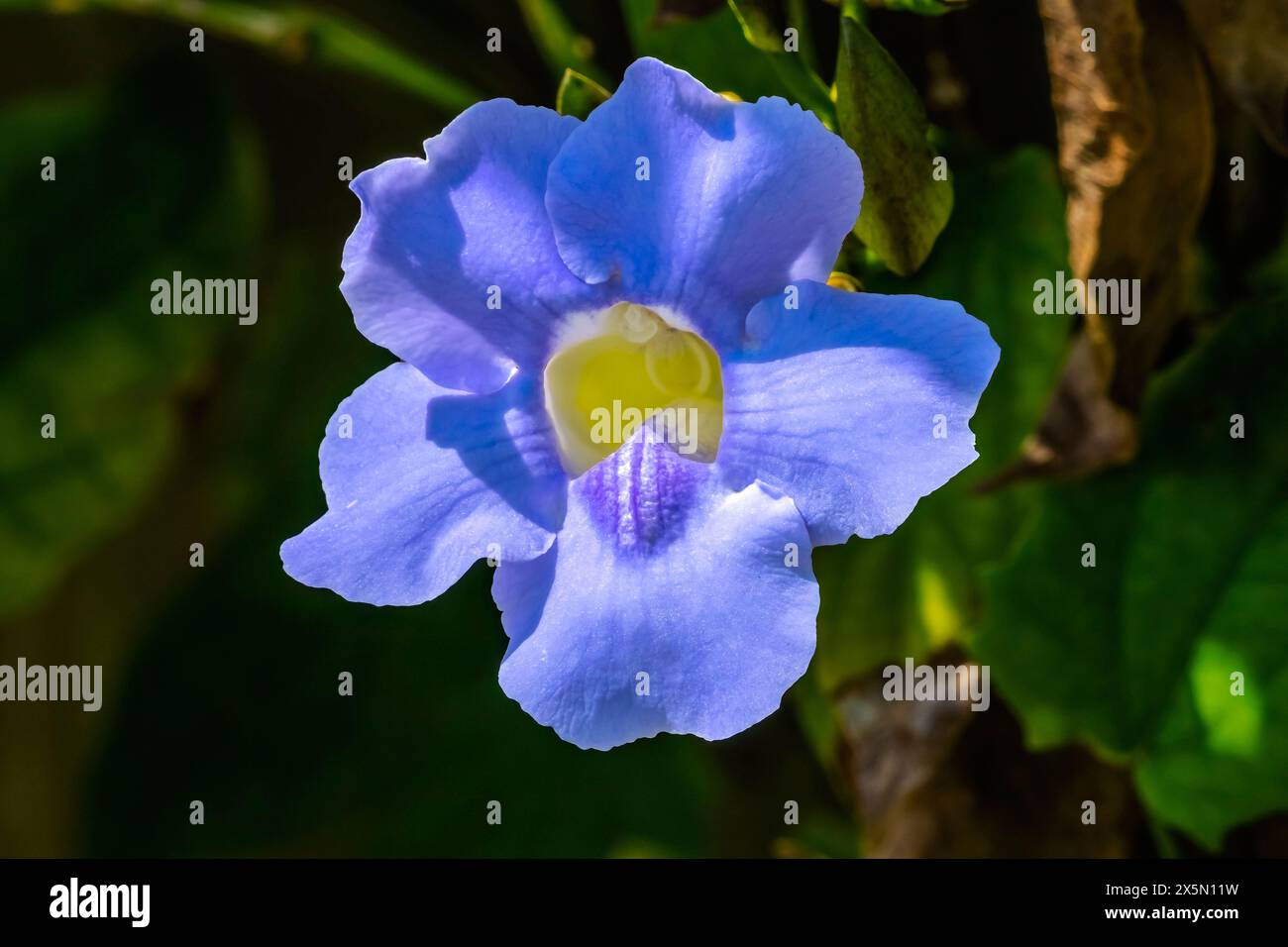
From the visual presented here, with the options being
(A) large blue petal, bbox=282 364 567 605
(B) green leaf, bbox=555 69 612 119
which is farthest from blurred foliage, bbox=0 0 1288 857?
(A) large blue petal, bbox=282 364 567 605

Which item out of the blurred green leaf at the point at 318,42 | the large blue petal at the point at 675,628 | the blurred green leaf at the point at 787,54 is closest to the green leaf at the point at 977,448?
the blurred green leaf at the point at 787,54

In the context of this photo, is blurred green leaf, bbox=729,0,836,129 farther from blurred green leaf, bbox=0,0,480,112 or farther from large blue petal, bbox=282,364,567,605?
blurred green leaf, bbox=0,0,480,112

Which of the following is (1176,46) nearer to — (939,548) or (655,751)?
(939,548)

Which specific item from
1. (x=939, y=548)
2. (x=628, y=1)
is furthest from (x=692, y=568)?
(x=628, y=1)

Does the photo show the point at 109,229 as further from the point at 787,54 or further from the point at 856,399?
the point at 856,399

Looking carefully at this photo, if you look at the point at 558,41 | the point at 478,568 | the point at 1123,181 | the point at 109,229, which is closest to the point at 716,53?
the point at 558,41
